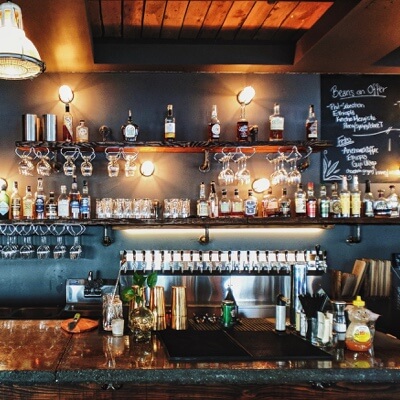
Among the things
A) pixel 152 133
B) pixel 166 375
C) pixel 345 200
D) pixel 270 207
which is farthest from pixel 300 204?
pixel 166 375

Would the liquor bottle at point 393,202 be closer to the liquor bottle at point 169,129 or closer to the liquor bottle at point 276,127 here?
the liquor bottle at point 276,127

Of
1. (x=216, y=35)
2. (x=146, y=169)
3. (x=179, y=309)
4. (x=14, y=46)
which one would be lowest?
(x=179, y=309)

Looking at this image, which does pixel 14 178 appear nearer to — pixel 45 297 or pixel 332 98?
pixel 45 297

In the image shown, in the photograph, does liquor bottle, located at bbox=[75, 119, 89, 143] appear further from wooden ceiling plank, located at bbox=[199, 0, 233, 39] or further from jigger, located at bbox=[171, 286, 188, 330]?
jigger, located at bbox=[171, 286, 188, 330]

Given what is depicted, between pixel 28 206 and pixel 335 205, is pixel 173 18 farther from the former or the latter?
pixel 335 205

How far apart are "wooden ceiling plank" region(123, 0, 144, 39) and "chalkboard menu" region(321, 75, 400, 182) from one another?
1604 mm

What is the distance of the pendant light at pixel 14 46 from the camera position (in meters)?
2.14

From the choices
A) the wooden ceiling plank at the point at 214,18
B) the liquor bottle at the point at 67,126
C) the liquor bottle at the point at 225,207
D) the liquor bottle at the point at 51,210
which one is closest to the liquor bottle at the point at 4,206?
the liquor bottle at the point at 51,210

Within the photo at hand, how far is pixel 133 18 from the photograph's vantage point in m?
3.30

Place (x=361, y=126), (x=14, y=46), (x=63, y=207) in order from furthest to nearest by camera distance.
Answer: (x=361, y=126) < (x=63, y=207) < (x=14, y=46)

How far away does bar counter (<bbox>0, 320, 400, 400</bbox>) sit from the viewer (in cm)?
196

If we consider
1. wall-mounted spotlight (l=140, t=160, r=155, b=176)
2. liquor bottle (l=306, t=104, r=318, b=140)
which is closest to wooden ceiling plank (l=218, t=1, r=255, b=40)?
liquor bottle (l=306, t=104, r=318, b=140)

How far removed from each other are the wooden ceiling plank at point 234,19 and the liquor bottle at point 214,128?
1.85 feet

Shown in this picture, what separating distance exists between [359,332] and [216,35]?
2379 millimetres
